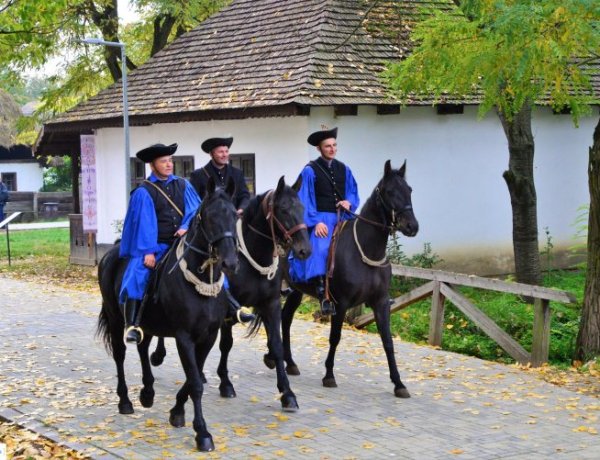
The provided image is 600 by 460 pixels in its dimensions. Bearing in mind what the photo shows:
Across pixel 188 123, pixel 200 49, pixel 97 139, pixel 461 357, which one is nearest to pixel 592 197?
pixel 461 357

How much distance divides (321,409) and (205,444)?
1.73m

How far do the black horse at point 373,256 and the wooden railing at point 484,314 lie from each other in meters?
2.02

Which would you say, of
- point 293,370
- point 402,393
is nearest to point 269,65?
point 293,370

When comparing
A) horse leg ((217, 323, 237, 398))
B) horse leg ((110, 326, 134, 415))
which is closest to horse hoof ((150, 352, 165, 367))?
horse leg ((217, 323, 237, 398))

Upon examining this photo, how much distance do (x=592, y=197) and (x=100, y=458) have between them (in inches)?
269

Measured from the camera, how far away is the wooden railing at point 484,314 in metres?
11.8

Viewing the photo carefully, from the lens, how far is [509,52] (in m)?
11.0

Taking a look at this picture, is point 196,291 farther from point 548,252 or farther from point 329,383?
point 548,252

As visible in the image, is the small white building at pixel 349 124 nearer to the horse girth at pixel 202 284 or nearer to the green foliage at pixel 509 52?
the green foliage at pixel 509 52

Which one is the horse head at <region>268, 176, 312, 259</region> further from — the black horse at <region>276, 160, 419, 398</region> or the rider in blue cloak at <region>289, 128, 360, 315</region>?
the rider in blue cloak at <region>289, 128, 360, 315</region>

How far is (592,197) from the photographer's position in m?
12.3

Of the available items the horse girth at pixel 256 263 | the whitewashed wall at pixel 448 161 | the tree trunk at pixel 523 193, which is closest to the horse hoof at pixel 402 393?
the horse girth at pixel 256 263

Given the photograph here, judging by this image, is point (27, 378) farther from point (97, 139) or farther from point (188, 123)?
point (97, 139)

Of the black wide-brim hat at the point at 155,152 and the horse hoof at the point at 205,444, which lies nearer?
the horse hoof at the point at 205,444
